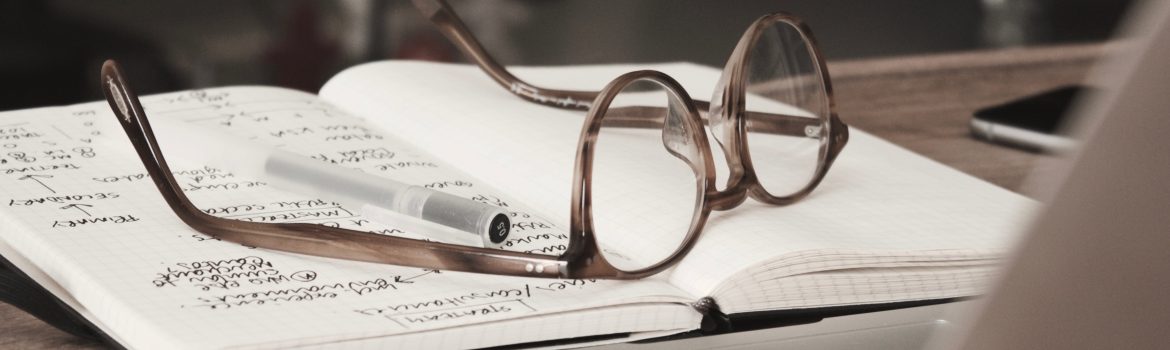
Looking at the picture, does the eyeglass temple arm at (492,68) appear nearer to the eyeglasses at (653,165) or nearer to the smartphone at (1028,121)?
the eyeglasses at (653,165)

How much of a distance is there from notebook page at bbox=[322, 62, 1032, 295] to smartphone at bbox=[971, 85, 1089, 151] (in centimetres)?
16

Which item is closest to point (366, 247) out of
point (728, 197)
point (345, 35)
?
point (728, 197)

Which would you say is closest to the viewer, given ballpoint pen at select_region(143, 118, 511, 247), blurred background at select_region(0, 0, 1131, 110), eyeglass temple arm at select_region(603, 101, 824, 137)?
ballpoint pen at select_region(143, 118, 511, 247)

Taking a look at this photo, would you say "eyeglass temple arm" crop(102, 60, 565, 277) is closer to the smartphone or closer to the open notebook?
the open notebook

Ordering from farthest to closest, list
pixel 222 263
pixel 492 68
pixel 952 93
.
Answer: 1. pixel 952 93
2. pixel 492 68
3. pixel 222 263

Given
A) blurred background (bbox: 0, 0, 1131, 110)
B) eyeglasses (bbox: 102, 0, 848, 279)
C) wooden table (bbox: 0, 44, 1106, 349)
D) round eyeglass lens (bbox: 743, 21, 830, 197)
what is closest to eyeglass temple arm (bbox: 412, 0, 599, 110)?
eyeglasses (bbox: 102, 0, 848, 279)

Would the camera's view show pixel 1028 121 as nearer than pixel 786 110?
No

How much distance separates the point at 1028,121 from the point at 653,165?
361 millimetres

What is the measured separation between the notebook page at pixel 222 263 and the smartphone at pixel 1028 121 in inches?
15.5

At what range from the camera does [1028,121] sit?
80 centimetres

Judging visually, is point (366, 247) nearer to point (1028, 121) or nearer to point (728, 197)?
point (728, 197)

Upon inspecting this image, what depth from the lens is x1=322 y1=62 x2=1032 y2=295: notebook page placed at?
1.55ft

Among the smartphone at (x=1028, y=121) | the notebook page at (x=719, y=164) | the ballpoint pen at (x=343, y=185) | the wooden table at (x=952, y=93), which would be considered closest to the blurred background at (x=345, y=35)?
the wooden table at (x=952, y=93)

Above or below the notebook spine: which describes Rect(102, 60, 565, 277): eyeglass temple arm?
above
